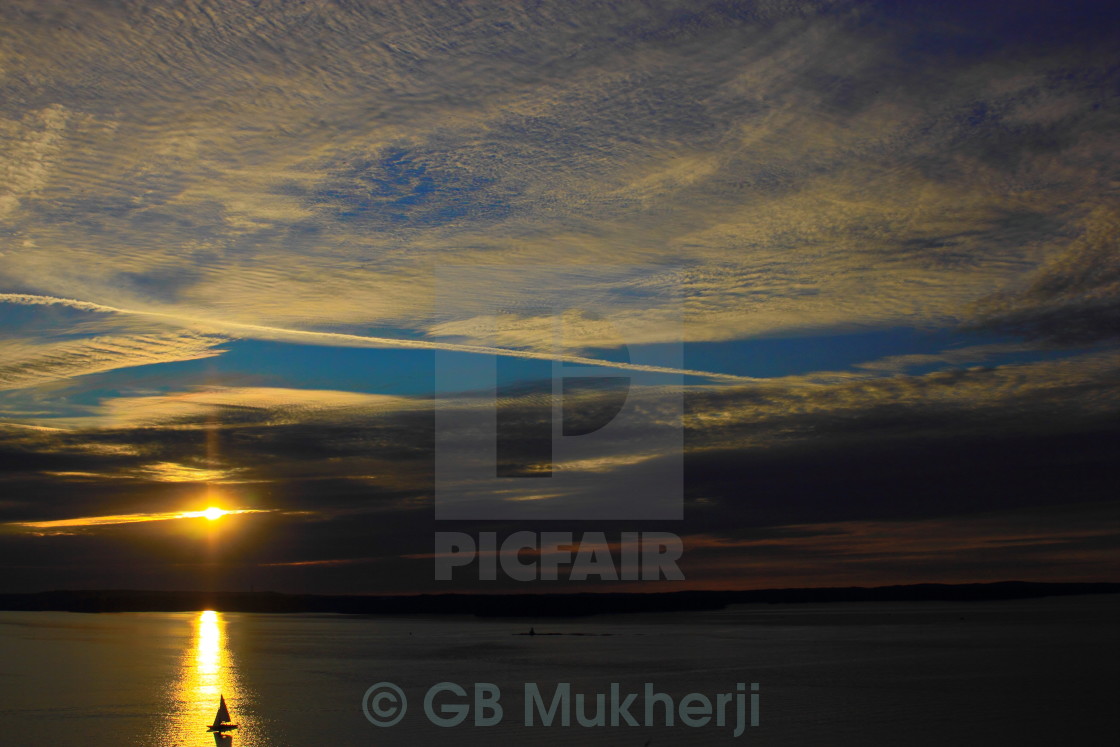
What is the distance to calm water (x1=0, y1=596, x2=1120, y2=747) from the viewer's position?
143 feet

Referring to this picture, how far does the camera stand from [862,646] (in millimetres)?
109375

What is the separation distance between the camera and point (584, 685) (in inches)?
2435

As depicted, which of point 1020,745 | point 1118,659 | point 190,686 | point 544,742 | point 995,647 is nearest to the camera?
point 544,742

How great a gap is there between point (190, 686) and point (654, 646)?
55.2 meters

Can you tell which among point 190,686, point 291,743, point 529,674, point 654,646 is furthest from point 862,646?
point 291,743

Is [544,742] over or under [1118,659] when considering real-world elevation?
over

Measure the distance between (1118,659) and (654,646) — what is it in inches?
1886

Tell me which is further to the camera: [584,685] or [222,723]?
[584,685]

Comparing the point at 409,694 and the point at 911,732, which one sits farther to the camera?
the point at 409,694

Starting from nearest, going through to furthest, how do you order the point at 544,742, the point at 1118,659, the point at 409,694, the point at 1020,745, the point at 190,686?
the point at 544,742
the point at 1020,745
the point at 409,694
the point at 190,686
the point at 1118,659

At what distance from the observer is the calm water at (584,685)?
4347cm

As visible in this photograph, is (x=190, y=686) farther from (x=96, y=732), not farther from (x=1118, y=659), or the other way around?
(x=1118, y=659)

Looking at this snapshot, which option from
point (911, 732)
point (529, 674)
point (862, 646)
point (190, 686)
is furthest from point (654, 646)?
point (911, 732)

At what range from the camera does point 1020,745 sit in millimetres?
41812
